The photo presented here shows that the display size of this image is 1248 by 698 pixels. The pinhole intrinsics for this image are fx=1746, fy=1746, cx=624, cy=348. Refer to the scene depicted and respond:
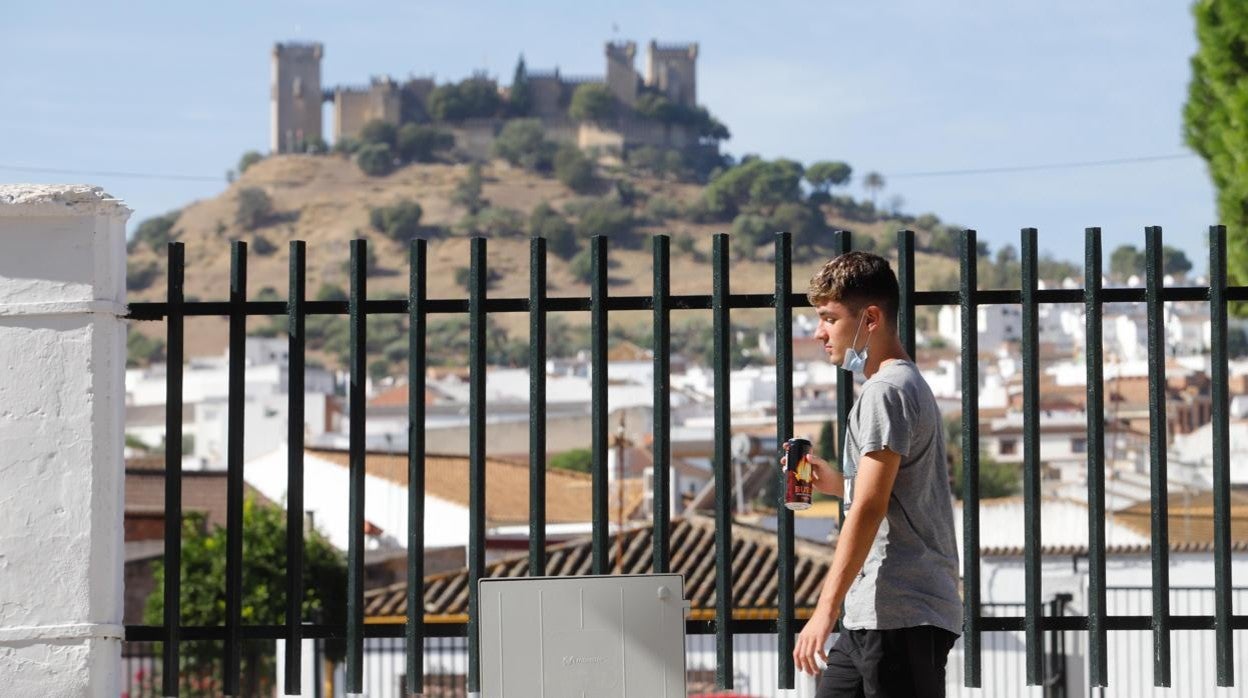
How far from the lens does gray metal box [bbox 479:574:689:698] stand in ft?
15.5

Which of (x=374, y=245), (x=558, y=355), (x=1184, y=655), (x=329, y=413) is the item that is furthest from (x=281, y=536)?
(x=374, y=245)

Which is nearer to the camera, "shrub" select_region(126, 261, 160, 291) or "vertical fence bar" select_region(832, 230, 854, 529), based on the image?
"vertical fence bar" select_region(832, 230, 854, 529)

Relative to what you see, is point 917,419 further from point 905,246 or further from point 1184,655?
point 1184,655

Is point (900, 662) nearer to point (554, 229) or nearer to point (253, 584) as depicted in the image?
point (253, 584)

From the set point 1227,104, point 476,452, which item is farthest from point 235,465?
point 1227,104

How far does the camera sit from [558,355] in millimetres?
136125

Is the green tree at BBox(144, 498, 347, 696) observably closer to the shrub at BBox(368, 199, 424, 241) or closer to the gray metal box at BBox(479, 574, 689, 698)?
the gray metal box at BBox(479, 574, 689, 698)

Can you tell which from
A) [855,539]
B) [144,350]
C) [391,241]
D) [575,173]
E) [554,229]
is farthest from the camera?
[575,173]

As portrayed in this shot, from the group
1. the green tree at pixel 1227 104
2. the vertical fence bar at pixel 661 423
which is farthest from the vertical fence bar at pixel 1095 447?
the green tree at pixel 1227 104

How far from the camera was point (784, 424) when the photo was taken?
516cm

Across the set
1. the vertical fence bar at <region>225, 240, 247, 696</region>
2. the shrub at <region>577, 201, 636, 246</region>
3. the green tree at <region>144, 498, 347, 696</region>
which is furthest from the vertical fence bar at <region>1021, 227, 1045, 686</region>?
the shrub at <region>577, 201, 636, 246</region>

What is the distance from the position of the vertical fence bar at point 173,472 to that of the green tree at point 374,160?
192 meters

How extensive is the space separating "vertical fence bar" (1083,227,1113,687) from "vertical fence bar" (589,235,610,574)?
4.63 ft

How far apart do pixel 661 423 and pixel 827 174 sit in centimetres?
18787
